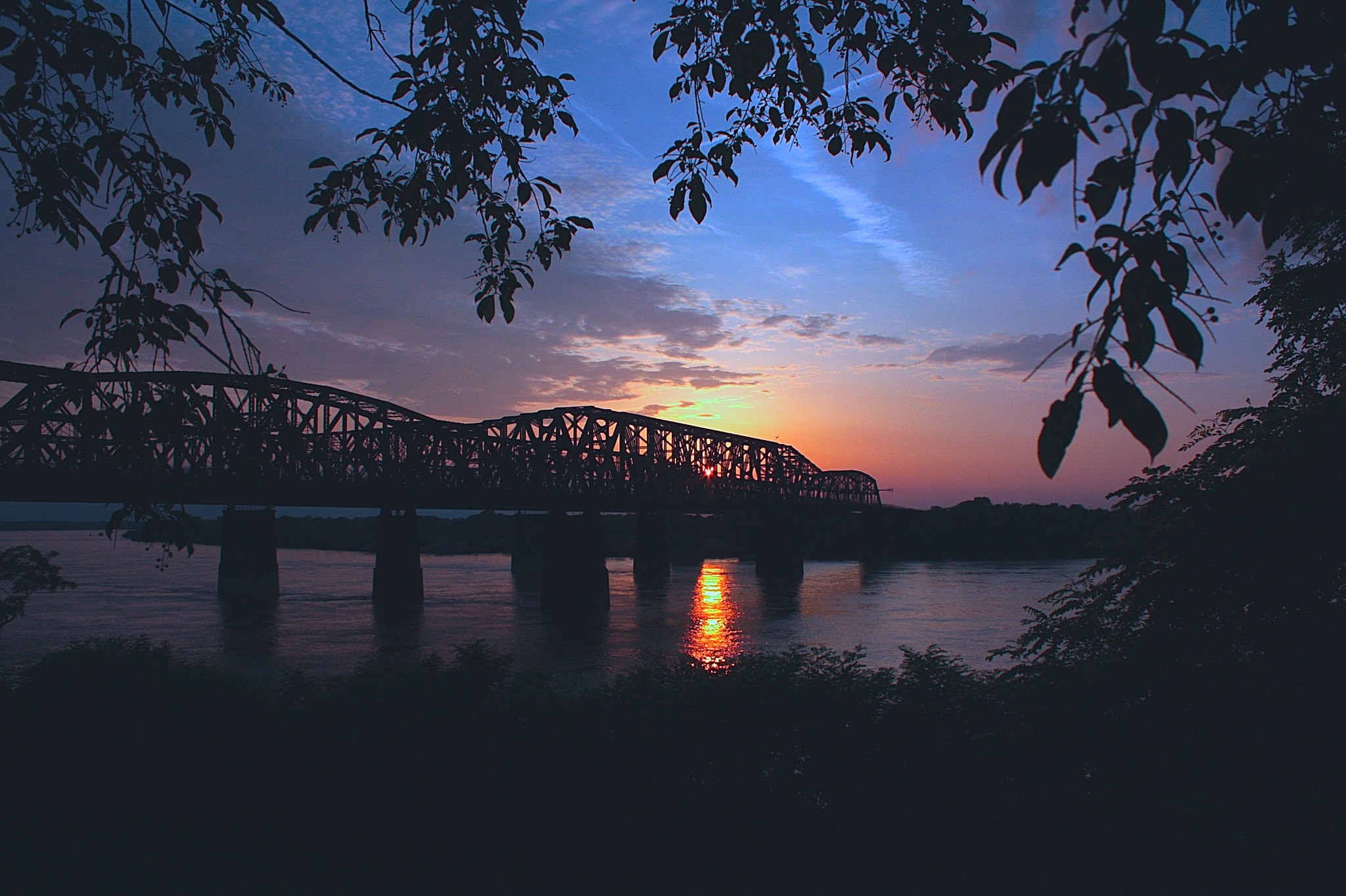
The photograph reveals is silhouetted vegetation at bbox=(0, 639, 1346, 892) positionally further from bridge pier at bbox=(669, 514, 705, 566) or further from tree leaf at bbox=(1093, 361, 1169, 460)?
bridge pier at bbox=(669, 514, 705, 566)

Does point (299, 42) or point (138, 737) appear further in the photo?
point (138, 737)

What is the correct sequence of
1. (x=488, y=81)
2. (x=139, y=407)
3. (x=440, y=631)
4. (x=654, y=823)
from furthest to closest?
(x=440, y=631) < (x=654, y=823) < (x=488, y=81) < (x=139, y=407)

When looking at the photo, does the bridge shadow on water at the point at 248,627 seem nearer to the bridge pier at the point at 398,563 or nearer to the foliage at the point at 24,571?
the bridge pier at the point at 398,563

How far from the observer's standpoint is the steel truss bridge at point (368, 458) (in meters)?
5.41

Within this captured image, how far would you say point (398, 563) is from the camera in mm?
67500

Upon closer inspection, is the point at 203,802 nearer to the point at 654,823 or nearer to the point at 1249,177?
the point at 654,823

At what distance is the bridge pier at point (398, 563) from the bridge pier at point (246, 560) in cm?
1201

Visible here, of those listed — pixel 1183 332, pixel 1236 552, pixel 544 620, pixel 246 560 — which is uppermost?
pixel 1183 332

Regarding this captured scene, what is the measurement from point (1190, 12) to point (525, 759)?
10.2 meters

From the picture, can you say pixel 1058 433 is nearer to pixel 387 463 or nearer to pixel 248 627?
pixel 248 627

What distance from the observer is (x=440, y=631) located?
1989 inches

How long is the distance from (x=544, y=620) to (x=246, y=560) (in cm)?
3343

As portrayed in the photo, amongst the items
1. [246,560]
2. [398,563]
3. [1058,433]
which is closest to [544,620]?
[398,563]

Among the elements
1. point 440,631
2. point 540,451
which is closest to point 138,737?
point 440,631
